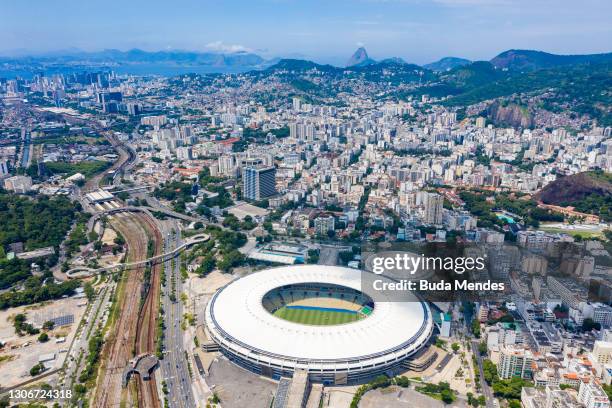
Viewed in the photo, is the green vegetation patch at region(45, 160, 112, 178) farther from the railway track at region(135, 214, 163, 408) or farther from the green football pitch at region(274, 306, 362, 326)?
the green football pitch at region(274, 306, 362, 326)

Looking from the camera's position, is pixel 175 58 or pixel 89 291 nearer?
pixel 89 291

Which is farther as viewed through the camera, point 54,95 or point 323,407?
point 54,95

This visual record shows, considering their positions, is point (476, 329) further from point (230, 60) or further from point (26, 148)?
point (230, 60)

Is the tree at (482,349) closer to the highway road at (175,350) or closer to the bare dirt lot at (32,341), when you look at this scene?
the highway road at (175,350)

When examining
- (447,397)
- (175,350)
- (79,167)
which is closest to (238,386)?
(175,350)

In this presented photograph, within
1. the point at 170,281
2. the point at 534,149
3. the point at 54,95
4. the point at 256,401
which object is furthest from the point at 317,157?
the point at 54,95

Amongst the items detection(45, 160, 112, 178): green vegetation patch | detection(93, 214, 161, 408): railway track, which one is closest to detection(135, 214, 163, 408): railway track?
detection(93, 214, 161, 408): railway track

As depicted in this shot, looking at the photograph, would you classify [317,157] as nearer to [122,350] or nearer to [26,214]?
[26,214]
